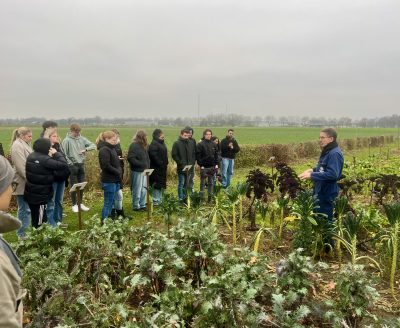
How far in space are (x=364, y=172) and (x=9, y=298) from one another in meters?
12.4

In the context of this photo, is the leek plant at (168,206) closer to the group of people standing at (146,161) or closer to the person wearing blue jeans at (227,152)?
the group of people standing at (146,161)

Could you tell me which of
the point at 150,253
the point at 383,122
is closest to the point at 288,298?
the point at 150,253

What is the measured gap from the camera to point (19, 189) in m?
6.11

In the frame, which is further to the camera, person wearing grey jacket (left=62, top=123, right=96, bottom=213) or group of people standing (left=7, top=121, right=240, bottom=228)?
person wearing grey jacket (left=62, top=123, right=96, bottom=213)

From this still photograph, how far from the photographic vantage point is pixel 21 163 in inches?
244

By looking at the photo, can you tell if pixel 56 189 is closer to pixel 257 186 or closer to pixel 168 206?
pixel 168 206

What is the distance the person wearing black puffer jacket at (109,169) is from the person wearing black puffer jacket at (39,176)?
111 centimetres

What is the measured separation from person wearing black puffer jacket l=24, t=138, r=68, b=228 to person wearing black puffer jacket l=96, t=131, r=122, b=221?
3.65 feet

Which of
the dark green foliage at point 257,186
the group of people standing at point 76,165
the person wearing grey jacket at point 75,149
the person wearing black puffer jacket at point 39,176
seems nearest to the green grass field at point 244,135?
the group of people standing at point 76,165

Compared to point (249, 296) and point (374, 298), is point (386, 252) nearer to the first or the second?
point (374, 298)

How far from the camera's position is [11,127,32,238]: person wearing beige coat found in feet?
20.2

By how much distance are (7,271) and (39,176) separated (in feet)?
15.2

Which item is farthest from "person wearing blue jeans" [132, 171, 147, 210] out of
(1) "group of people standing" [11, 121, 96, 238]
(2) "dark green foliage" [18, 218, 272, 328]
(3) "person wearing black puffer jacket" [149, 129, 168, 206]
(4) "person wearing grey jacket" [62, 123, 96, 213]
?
(2) "dark green foliage" [18, 218, 272, 328]

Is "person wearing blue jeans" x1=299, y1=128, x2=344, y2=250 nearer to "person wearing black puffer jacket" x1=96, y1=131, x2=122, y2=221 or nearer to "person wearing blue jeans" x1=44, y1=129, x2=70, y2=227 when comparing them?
"person wearing black puffer jacket" x1=96, y1=131, x2=122, y2=221
